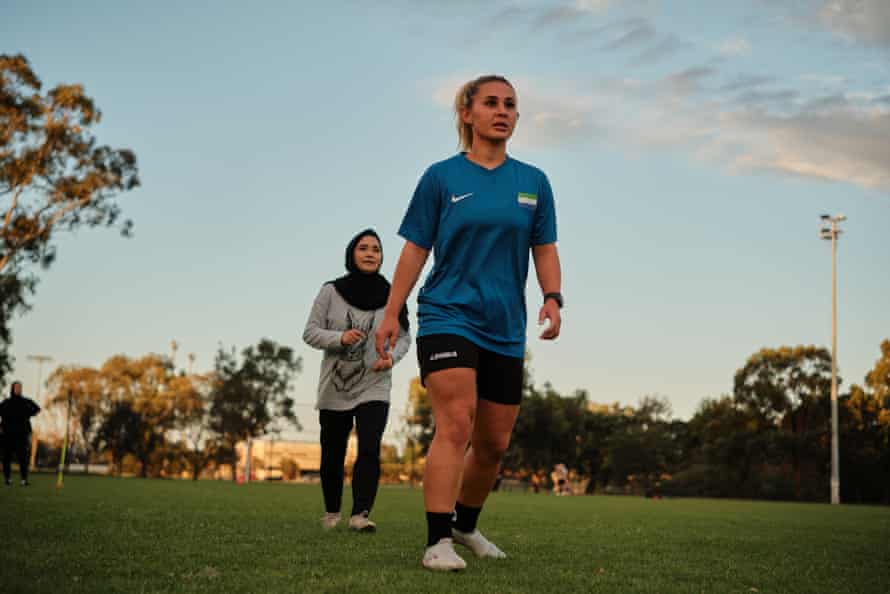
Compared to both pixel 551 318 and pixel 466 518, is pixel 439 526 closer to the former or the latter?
pixel 466 518

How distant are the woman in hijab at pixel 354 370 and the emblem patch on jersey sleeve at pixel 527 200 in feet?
7.77

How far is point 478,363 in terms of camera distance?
443 centimetres

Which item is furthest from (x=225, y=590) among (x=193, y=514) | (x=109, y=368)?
(x=109, y=368)

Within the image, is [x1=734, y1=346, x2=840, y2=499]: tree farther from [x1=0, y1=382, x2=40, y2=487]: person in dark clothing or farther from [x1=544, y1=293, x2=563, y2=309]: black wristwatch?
[x1=544, y1=293, x2=563, y2=309]: black wristwatch

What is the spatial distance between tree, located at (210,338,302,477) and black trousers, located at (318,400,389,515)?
4451cm

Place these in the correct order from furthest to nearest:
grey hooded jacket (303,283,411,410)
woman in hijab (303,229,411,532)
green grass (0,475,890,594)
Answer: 1. grey hooded jacket (303,283,411,410)
2. woman in hijab (303,229,411,532)
3. green grass (0,475,890,594)

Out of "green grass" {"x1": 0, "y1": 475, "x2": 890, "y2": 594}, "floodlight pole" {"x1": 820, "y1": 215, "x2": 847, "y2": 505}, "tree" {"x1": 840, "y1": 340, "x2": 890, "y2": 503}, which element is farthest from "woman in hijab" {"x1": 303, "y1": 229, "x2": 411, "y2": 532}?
"tree" {"x1": 840, "y1": 340, "x2": 890, "y2": 503}

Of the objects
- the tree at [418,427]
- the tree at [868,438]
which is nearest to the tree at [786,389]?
the tree at [868,438]

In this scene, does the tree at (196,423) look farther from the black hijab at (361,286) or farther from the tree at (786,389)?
the black hijab at (361,286)

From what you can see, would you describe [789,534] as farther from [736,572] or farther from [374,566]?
[374,566]

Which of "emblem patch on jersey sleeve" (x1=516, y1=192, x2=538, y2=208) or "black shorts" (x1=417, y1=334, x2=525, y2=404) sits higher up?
"emblem patch on jersey sleeve" (x1=516, y1=192, x2=538, y2=208)

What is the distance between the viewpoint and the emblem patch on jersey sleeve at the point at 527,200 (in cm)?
453

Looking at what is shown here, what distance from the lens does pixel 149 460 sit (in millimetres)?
55438

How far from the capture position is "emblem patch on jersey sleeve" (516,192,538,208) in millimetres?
4531
